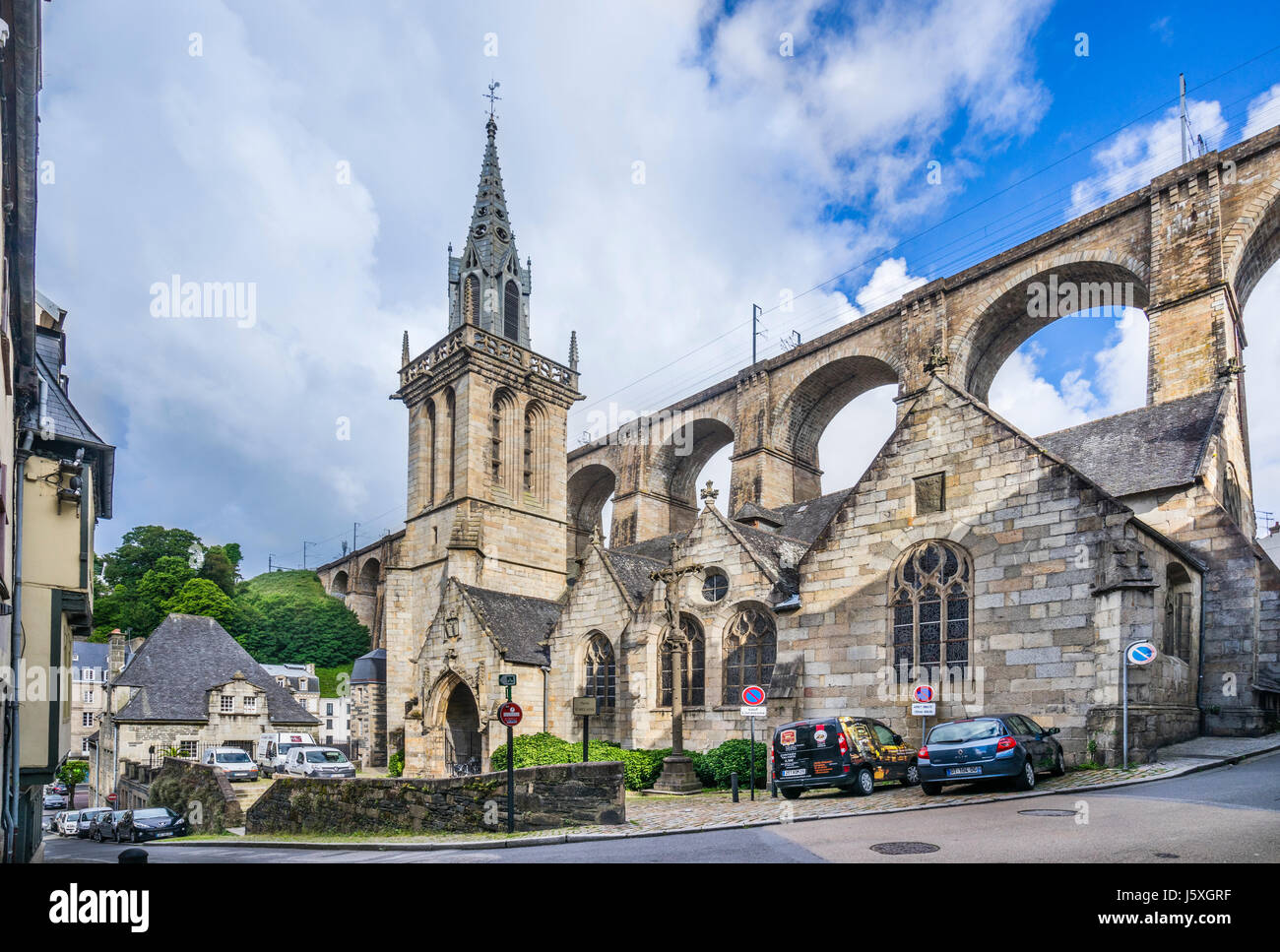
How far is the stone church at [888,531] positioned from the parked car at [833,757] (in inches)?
70.1

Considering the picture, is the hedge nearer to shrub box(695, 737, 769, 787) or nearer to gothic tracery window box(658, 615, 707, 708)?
shrub box(695, 737, 769, 787)

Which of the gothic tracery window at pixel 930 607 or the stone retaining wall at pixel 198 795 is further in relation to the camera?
the stone retaining wall at pixel 198 795

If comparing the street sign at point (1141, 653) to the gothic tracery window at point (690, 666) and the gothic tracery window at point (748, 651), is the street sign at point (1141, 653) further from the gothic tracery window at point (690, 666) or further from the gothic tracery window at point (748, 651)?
the gothic tracery window at point (690, 666)

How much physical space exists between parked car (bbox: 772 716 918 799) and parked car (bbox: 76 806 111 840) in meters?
26.1

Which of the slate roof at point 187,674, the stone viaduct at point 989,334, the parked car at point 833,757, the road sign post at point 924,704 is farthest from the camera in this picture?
the slate roof at point 187,674

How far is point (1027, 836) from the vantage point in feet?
27.3

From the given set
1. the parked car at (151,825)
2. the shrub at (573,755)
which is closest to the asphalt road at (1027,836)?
the shrub at (573,755)

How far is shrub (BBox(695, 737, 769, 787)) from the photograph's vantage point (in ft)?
59.2

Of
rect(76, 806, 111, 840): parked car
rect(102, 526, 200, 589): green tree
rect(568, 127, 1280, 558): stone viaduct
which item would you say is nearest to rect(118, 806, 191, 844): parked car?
rect(76, 806, 111, 840): parked car

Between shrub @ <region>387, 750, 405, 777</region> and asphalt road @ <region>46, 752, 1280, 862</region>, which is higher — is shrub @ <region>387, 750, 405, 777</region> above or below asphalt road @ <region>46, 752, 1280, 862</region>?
below

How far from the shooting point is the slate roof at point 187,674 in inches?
1581

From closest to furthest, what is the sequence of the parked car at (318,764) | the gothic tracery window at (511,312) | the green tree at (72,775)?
the parked car at (318,764) < the gothic tracery window at (511,312) < the green tree at (72,775)
